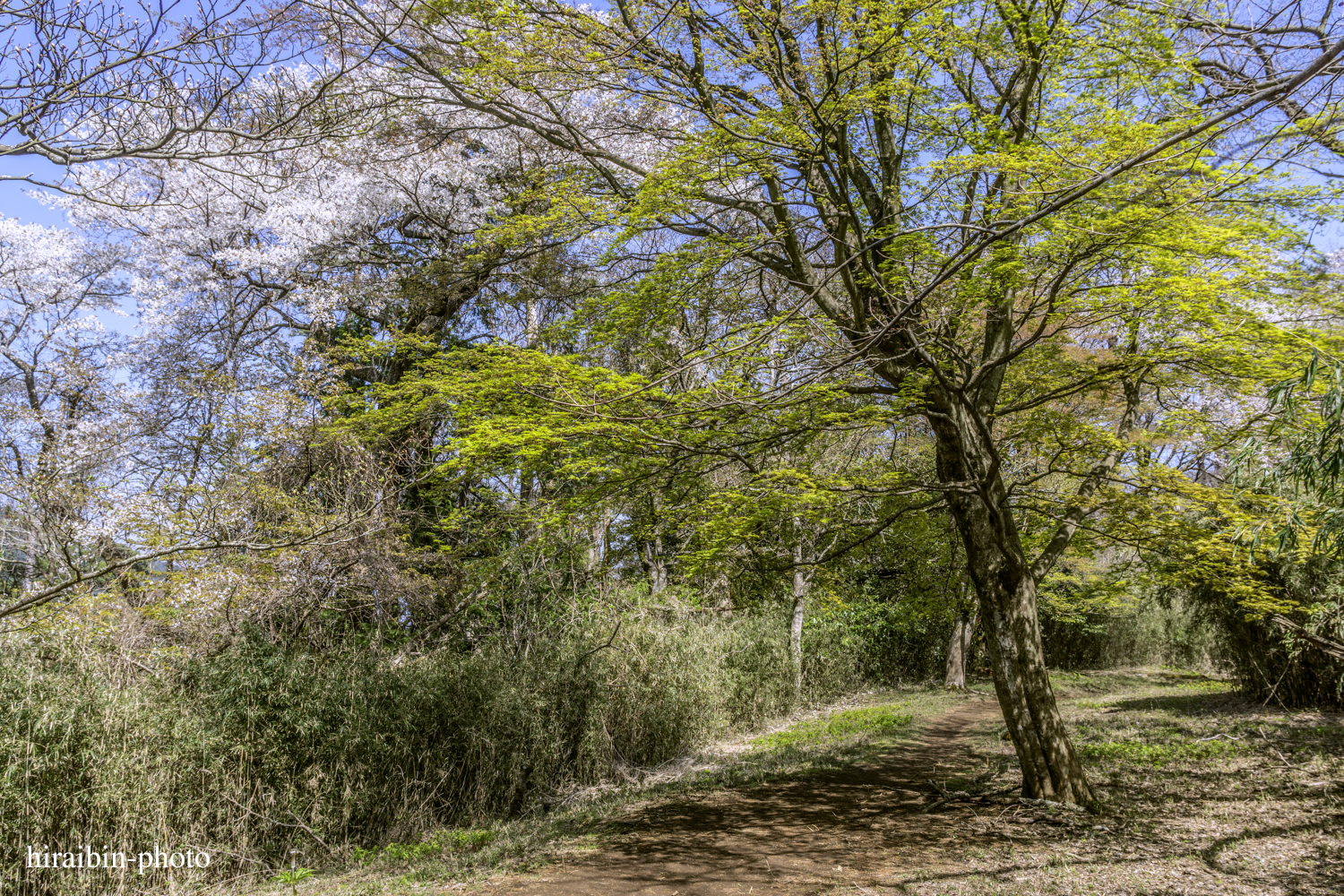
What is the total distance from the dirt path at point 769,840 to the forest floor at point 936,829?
2cm

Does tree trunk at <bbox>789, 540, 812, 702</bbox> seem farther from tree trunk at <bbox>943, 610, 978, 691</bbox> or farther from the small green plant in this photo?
the small green plant

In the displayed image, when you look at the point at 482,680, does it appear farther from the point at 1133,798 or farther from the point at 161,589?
the point at 1133,798

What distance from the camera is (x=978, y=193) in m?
7.32

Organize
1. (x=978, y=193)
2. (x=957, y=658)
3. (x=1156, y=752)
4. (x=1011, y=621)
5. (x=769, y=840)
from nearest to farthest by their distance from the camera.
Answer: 1. (x=769, y=840)
2. (x=1011, y=621)
3. (x=978, y=193)
4. (x=1156, y=752)
5. (x=957, y=658)

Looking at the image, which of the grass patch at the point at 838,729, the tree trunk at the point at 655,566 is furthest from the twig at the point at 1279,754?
the tree trunk at the point at 655,566

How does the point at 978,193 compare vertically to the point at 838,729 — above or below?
above

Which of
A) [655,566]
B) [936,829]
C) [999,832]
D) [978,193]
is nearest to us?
[999,832]

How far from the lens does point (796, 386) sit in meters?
4.51

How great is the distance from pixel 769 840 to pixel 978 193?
248 inches

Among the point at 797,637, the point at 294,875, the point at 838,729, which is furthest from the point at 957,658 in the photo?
the point at 294,875

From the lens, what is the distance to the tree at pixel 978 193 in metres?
4.76

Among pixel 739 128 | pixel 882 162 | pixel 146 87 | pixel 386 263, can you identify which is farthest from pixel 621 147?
pixel 146 87

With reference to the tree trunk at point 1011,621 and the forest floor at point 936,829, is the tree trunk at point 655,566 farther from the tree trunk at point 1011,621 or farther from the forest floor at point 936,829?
the tree trunk at point 1011,621

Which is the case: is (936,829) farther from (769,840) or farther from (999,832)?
(769,840)
